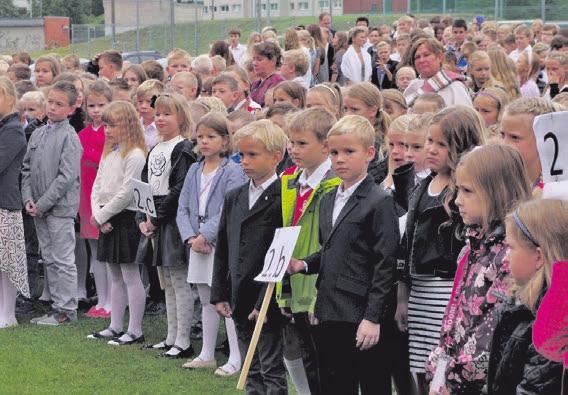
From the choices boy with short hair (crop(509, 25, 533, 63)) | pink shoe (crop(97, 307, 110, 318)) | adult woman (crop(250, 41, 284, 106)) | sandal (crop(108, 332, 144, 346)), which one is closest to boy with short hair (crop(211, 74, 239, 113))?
adult woman (crop(250, 41, 284, 106))

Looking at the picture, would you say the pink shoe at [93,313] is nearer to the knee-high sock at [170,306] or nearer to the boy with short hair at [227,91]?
the knee-high sock at [170,306]

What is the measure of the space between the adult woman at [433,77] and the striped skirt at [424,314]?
517 cm

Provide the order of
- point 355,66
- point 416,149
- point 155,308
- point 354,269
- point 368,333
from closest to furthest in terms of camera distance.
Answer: point 368,333 < point 354,269 < point 416,149 < point 155,308 < point 355,66

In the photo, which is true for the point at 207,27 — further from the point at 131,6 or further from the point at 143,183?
the point at 143,183

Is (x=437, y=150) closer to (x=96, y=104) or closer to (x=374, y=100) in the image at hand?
(x=374, y=100)

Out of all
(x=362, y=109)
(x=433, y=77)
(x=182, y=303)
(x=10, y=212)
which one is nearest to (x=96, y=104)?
(x=10, y=212)

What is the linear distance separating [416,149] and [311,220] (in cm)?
75

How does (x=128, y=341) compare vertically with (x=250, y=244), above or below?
below

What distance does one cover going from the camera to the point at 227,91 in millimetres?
12086

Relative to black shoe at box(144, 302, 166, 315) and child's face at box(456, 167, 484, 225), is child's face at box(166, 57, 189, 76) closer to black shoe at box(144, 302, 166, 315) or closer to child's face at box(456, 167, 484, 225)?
black shoe at box(144, 302, 166, 315)

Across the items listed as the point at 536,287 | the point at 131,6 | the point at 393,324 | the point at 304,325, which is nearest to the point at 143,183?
the point at 304,325

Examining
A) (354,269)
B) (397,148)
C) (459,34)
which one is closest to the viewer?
(354,269)

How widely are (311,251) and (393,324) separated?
69cm

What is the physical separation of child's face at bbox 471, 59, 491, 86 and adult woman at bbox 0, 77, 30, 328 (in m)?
4.68
